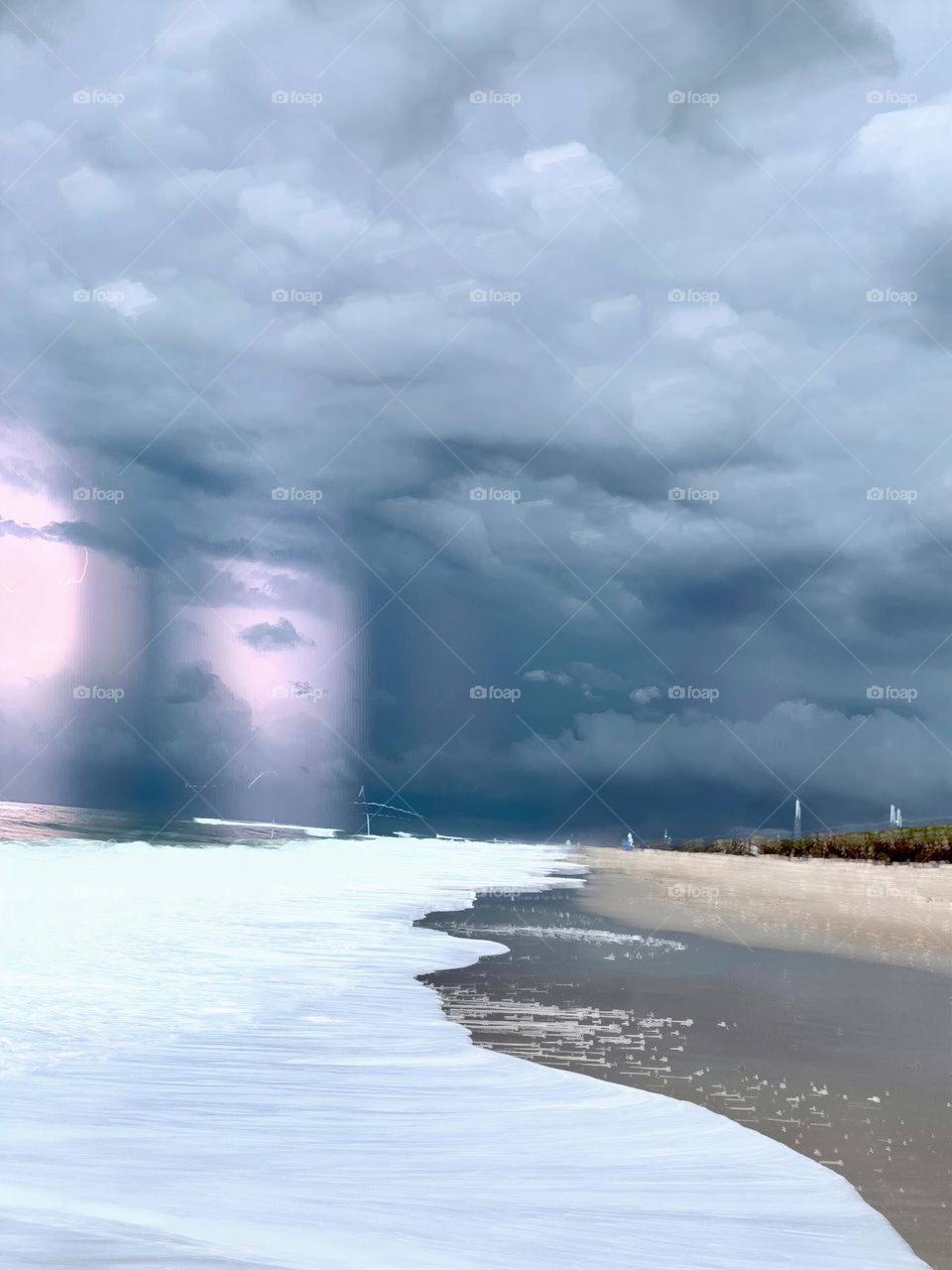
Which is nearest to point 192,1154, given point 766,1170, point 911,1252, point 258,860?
point 766,1170

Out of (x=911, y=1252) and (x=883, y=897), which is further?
(x=883, y=897)

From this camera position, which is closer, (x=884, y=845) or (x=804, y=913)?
(x=804, y=913)

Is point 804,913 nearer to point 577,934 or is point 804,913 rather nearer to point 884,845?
point 577,934

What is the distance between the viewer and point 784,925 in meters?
19.8

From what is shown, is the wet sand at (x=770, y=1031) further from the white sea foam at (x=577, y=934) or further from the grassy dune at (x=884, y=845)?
the grassy dune at (x=884, y=845)

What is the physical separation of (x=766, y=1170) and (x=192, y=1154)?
306 centimetres

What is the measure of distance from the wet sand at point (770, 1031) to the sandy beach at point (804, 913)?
197 mm

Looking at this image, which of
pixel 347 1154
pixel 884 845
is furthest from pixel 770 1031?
pixel 884 845

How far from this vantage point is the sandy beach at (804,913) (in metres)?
16.5

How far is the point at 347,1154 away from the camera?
5875 mm

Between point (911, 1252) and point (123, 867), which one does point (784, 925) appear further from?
point (123, 867)

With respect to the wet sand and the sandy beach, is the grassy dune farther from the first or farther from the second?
the wet sand

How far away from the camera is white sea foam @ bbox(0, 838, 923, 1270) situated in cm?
471

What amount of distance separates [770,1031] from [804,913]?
14.9 m
